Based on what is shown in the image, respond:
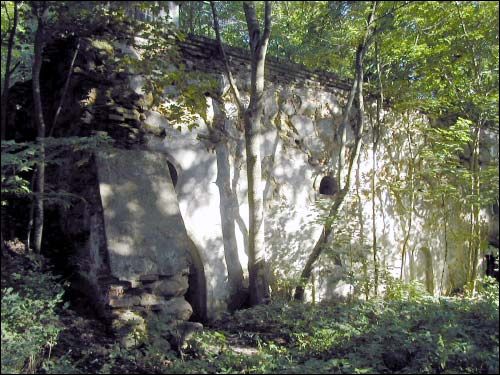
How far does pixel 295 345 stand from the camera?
5.50 metres

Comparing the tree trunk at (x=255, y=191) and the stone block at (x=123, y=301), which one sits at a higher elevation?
the tree trunk at (x=255, y=191)

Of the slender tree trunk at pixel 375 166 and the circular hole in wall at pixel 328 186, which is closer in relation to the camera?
the slender tree trunk at pixel 375 166

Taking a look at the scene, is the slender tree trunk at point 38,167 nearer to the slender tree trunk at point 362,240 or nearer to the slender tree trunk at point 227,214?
the slender tree trunk at point 227,214

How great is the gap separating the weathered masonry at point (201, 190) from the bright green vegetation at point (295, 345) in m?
0.57

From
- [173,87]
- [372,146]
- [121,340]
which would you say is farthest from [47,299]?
[372,146]

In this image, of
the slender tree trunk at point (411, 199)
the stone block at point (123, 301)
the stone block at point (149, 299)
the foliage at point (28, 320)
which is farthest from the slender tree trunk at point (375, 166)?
the foliage at point (28, 320)

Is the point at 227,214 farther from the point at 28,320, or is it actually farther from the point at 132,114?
the point at 28,320

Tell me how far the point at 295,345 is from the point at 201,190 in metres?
2.44

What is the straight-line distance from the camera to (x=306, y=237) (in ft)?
26.8

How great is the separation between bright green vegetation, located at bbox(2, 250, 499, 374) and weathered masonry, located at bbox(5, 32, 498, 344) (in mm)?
574

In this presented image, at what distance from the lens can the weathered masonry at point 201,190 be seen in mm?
5535

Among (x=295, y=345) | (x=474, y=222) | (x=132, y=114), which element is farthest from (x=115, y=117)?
(x=474, y=222)

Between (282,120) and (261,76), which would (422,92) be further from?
(261,76)

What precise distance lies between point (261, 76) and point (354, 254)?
3049 mm
